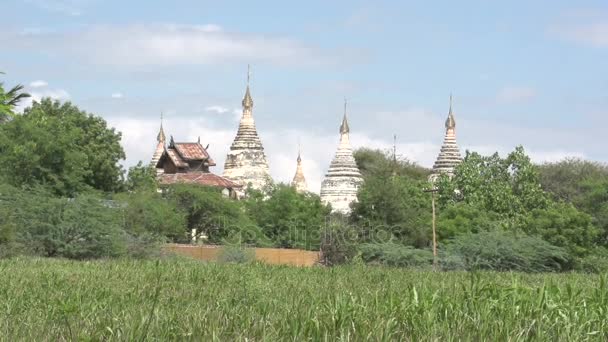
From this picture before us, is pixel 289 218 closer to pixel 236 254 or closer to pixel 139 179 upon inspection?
pixel 139 179

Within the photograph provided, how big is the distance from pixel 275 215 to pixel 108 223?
1704 centimetres

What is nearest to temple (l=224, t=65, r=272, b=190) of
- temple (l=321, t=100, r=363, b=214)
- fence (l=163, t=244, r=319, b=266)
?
temple (l=321, t=100, r=363, b=214)

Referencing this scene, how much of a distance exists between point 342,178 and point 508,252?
128 ft

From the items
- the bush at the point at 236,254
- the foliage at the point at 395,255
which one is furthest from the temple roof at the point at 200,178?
the bush at the point at 236,254

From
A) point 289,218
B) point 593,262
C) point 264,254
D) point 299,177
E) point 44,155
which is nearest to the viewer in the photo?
point 593,262

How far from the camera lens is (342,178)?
234ft

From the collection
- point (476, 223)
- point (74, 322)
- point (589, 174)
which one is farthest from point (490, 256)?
point (589, 174)

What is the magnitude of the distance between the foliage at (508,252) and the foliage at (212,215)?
39.2ft

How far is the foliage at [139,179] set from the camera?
156 feet

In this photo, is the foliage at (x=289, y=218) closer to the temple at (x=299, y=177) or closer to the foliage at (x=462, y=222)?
the foliage at (x=462, y=222)

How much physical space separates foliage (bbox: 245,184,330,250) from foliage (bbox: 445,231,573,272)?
459 inches

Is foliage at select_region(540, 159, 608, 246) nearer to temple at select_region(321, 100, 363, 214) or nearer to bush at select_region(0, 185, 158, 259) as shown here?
temple at select_region(321, 100, 363, 214)

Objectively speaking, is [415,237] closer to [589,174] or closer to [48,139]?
[48,139]

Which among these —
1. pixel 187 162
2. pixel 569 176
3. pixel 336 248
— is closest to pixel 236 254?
pixel 336 248
